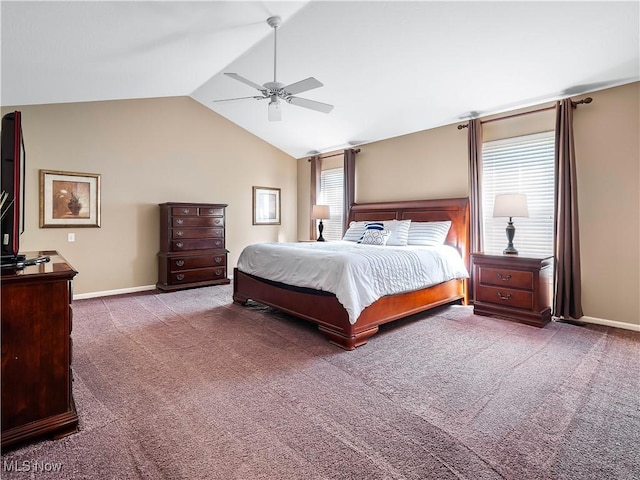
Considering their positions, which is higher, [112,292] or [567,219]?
[567,219]

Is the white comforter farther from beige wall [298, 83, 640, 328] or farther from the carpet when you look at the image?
beige wall [298, 83, 640, 328]

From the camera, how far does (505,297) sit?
385 centimetres

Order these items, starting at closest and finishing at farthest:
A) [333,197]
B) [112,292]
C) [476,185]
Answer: [476,185] → [112,292] → [333,197]

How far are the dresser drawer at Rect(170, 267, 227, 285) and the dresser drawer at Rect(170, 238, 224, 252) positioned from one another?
37cm

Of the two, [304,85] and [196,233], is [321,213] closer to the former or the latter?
[196,233]

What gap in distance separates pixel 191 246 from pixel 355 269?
3492 mm

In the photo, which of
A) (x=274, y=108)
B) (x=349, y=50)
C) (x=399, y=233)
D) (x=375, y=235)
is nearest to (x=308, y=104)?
(x=274, y=108)

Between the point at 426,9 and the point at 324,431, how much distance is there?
349 cm

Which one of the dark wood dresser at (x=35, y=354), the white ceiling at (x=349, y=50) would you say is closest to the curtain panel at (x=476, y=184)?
the white ceiling at (x=349, y=50)

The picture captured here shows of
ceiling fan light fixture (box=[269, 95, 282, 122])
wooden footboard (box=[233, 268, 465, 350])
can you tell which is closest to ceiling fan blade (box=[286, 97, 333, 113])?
ceiling fan light fixture (box=[269, 95, 282, 122])

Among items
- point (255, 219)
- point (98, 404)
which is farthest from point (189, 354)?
point (255, 219)

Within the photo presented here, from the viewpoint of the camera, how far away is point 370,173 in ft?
19.9

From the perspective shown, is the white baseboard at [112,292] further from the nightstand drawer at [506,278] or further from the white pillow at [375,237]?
the nightstand drawer at [506,278]

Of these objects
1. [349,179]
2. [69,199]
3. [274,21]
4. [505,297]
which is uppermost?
[274,21]
